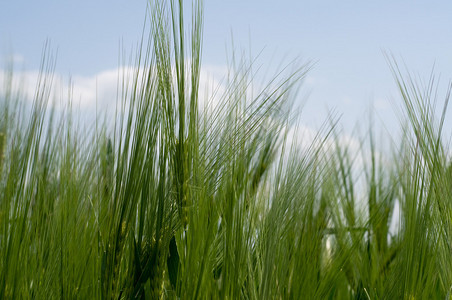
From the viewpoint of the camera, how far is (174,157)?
2.79 feet

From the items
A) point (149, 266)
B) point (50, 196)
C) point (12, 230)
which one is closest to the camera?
point (149, 266)

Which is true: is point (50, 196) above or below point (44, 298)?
above

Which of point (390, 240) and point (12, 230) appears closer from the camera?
point (12, 230)

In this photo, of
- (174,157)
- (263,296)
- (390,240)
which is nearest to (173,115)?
(174,157)

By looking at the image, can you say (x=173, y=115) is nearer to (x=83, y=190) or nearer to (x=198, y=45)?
(x=198, y=45)

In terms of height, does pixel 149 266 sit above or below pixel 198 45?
below

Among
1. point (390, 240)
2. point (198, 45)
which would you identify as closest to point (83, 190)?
point (198, 45)

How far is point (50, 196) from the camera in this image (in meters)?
1.09

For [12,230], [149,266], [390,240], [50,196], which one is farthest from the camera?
[390,240]

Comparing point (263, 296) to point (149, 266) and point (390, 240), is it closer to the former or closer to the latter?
point (149, 266)

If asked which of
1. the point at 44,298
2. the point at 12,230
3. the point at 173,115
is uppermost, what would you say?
the point at 173,115

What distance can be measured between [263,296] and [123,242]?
22cm

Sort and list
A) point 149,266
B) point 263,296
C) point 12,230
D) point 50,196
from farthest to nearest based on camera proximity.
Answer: point 50,196
point 12,230
point 149,266
point 263,296

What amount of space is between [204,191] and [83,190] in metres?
0.32
